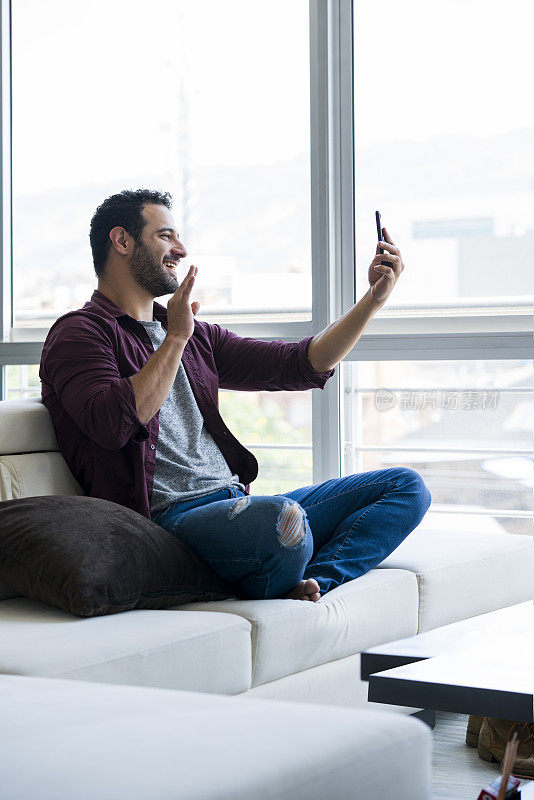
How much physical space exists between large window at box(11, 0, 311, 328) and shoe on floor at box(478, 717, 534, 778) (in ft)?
6.31

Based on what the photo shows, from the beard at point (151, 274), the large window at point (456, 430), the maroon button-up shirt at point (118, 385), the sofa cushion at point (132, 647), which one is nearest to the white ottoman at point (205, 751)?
the sofa cushion at point (132, 647)

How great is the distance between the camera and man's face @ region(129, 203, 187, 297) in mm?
2920

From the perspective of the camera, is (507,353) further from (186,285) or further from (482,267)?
(186,285)

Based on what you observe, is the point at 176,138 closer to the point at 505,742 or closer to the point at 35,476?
the point at 35,476

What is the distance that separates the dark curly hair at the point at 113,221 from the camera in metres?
2.98

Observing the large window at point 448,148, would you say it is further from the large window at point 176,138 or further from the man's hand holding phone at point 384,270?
the man's hand holding phone at point 384,270

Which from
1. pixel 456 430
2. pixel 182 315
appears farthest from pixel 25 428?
pixel 456 430

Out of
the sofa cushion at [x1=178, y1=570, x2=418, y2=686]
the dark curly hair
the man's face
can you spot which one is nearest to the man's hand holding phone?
the man's face

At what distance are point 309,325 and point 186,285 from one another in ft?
4.12

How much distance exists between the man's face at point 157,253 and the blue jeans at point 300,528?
1.98ft

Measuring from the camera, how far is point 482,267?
3.64m

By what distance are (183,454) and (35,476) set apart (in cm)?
37

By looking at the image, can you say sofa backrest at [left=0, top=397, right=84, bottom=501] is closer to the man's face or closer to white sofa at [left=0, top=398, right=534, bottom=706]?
white sofa at [left=0, top=398, right=534, bottom=706]

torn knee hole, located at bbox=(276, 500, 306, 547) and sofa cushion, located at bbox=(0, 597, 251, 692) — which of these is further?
torn knee hole, located at bbox=(276, 500, 306, 547)
